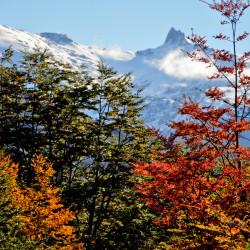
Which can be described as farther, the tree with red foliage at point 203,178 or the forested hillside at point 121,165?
the forested hillside at point 121,165

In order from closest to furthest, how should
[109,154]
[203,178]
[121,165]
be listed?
[203,178], [109,154], [121,165]

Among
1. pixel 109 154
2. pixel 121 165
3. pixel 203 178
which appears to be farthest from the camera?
pixel 121 165

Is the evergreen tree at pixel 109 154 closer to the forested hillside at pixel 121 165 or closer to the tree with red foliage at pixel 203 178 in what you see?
the forested hillside at pixel 121 165

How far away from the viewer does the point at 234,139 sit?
880 centimetres

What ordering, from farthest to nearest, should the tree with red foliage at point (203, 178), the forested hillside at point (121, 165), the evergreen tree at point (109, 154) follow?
the evergreen tree at point (109, 154) < the forested hillside at point (121, 165) < the tree with red foliage at point (203, 178)

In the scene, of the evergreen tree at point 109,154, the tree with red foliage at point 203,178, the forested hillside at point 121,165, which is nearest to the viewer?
the tree with red foliage at point 203,178

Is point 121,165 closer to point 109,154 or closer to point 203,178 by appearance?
point 109,154

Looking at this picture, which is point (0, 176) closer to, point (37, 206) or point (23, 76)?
point (37, 206)

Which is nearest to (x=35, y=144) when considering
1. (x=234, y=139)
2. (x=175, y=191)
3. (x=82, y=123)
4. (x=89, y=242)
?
(x=82, y=123)

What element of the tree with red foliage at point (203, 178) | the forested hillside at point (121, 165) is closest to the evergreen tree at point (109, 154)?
the forested hillside at point (121, 165)

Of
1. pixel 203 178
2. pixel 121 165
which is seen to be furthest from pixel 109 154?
pixel 203 178

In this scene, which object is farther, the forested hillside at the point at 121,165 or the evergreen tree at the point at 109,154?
the evergreen tree at the point at 109,154

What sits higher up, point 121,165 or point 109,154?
point 109,154

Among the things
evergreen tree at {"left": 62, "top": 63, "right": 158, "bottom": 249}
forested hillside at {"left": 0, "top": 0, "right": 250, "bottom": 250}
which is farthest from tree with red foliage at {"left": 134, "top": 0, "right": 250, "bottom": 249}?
evergreen tree at {"left": 62, "top": 63, "right": 158, "bottom": 249}
